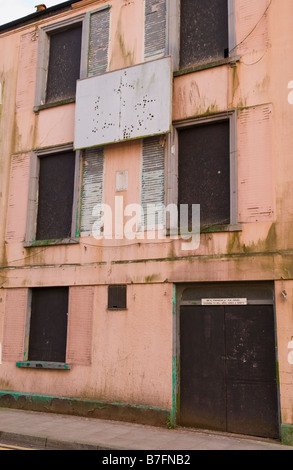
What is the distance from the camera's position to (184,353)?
973 centimetres

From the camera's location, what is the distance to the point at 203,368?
9.45 meters

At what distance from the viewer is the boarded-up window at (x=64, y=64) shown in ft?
41.7

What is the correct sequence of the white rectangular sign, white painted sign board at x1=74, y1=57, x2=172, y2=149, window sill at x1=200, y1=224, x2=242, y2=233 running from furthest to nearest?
1. white painted sign board at x1=74, y1=57, x2=172, y2=149
2. window sill at x1=200, y1=224, x2=242, y2=233
3. the white rectangular sign

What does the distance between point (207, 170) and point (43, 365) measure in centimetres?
629

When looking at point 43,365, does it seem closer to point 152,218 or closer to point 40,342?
point 40,342

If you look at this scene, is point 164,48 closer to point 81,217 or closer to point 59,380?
Result: point 81,217

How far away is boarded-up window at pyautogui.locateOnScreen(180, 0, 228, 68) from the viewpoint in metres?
10.6

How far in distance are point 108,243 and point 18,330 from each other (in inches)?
138

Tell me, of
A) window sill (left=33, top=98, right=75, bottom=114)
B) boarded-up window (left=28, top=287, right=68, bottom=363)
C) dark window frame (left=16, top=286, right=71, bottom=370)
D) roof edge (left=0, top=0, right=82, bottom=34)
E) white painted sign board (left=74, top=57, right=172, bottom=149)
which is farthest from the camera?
roof edge (left=0, top=0, right=82, bottom=34)

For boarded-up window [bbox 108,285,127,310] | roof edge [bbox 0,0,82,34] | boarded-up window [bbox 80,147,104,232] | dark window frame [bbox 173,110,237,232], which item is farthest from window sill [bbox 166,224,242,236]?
roof edge [bbox 0,0,82,34]

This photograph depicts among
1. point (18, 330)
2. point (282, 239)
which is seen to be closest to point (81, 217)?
point (18, 330)

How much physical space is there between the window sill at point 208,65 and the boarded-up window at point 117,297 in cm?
535

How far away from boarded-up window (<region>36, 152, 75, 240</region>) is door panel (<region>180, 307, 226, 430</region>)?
418 centimetres

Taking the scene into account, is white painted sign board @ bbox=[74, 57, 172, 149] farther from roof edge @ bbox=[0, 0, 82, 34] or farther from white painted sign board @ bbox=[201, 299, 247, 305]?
white painted sign board @ bbox=[201, 299, 247, 305]
